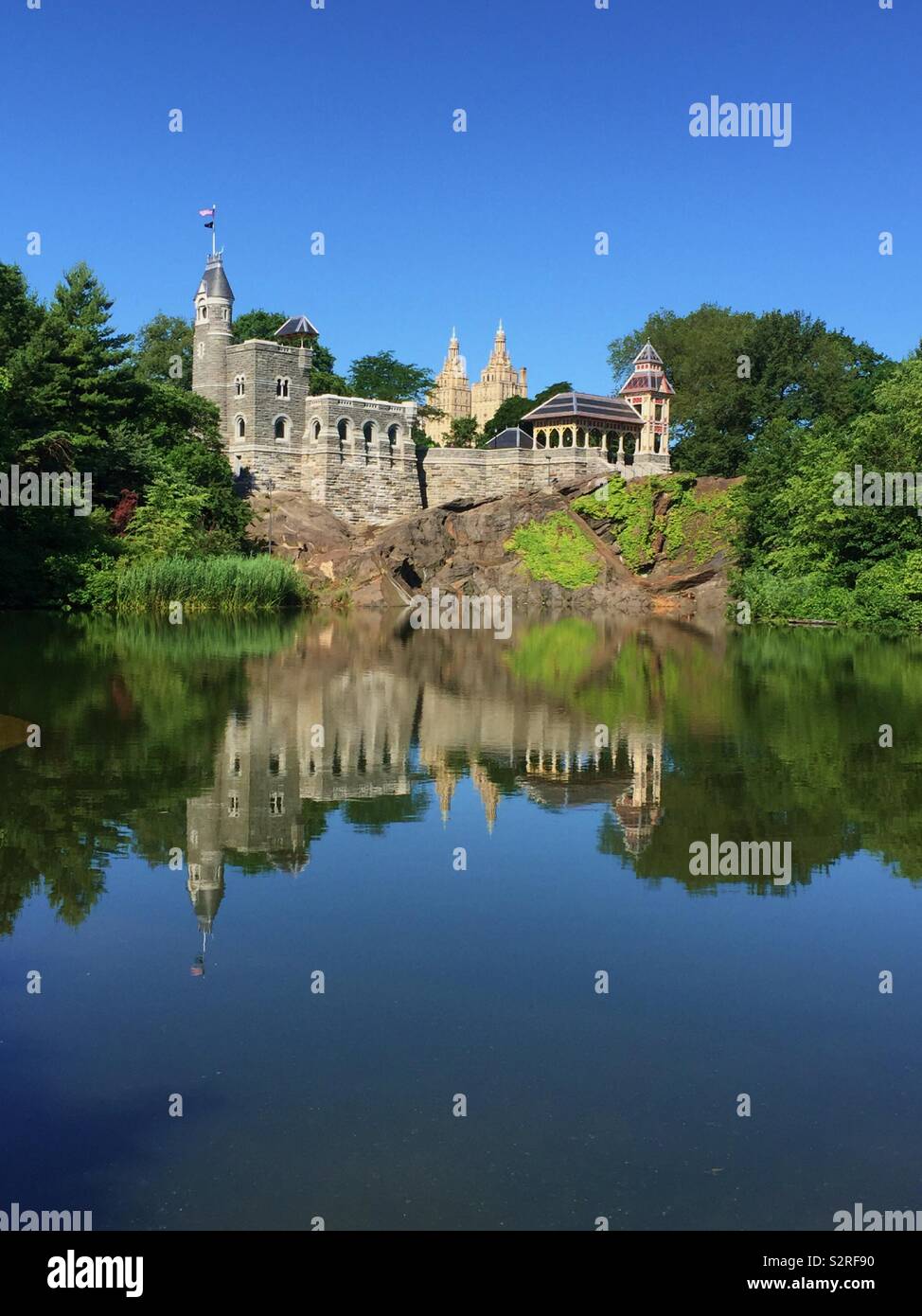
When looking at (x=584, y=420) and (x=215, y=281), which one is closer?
(x=215, y=281)

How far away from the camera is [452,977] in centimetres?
826

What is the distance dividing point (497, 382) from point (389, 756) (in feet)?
469

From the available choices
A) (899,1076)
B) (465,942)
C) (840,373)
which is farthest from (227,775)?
(840,373)

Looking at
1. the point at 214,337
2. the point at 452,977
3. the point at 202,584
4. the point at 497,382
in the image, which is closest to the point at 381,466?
the point at 214,337

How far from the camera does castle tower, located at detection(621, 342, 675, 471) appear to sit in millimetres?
68438

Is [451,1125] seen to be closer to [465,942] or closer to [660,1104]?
[660,1104]

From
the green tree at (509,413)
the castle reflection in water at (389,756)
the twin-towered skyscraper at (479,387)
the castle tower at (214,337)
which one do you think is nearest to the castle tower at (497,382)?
the twin-towered skyscraper at (479,387)

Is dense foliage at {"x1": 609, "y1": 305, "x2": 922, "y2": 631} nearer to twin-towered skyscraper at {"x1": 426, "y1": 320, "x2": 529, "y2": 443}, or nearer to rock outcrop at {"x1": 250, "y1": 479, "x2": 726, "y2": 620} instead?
rock outcrop at {"x1": 250, "y1": 479, "x2": 726, "y2": 620}

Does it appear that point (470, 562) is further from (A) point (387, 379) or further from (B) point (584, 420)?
(A) point (387, 379)

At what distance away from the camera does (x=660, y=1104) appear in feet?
21.2

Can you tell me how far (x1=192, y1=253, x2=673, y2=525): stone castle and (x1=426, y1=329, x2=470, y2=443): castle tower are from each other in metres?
88.3

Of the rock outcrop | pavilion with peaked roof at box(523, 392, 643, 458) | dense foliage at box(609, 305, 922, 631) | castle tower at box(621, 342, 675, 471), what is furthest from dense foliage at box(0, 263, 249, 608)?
castle tower at box(621, 342, 675, 471)

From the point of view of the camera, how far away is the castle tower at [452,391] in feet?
504
